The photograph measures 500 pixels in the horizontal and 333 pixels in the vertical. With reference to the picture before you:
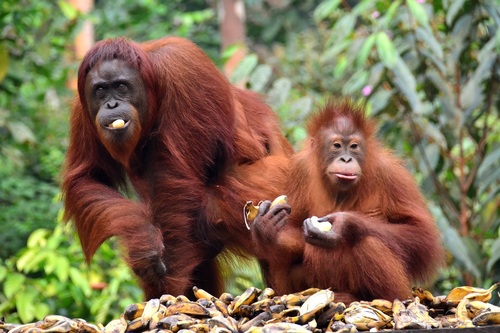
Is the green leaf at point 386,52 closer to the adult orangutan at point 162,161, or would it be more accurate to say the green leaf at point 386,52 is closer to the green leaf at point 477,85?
the green leaf at point 477,85

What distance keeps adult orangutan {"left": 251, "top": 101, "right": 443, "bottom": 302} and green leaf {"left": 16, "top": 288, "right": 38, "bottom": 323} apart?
6.34 feet

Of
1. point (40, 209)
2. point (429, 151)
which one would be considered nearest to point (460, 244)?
point (429, 151)

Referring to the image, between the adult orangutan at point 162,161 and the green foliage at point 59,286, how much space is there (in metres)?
1.05

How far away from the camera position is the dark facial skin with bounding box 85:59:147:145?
10.0ft

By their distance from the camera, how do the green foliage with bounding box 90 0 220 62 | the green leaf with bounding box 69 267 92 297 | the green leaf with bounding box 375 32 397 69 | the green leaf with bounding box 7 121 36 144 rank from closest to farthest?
1. the green leaf with bounding box 375 32 397 69
2. the green leaf with bounding box 69 267 92 297
3. the green leaf with bounding box 7 121 36 144
4. the green foliage with bounding box 90 0 220 62

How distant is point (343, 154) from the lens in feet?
9.25

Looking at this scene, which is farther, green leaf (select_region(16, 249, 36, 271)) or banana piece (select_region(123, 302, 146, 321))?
green leaf (select_region(16, 249, 36, 271))

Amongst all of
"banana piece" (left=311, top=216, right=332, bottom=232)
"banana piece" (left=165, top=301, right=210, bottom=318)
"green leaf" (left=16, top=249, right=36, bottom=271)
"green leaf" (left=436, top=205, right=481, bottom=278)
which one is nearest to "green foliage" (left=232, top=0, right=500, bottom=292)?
"green leaf" (left=436, top=205, right=481, bottom=278)

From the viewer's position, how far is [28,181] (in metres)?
7.55

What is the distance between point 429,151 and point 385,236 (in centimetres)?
217

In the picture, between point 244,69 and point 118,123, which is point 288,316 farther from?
point 244,69

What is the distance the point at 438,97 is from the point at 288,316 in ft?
9.43

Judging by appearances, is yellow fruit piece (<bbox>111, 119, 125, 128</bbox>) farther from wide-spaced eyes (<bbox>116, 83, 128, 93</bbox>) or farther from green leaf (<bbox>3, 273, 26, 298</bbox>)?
green leaf (<bbox>3, 273, 26, 298</bbox>)

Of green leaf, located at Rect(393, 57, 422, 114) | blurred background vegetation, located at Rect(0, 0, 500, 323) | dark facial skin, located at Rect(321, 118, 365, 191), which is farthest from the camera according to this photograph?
blurred background vegetation, located at Rect(0, 0, 500, 323)
